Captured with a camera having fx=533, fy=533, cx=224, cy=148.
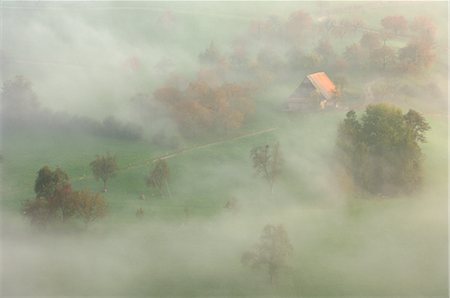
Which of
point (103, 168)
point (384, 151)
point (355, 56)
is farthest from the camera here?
point (355, 56)

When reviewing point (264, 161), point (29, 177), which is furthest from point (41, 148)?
point (264, 161)

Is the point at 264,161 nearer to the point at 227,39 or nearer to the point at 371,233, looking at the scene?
the point at 371,233

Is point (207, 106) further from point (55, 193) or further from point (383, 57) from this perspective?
point (383, 57)

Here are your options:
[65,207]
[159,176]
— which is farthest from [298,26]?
[65,207]

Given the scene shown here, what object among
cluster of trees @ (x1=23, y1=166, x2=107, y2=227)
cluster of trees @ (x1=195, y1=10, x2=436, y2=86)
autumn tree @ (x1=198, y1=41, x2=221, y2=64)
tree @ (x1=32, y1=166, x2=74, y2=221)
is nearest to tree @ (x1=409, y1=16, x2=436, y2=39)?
cluster of trees @ (x1=195, y1=10, x2=436, y2=86)

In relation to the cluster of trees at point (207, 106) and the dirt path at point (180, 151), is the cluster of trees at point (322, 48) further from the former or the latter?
the dirt path at point (180, 151)

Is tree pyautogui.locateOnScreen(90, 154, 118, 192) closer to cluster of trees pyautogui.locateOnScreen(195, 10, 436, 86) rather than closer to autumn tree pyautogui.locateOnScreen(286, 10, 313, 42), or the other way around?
cluster of trees pyautogui.locateOnScreen(195, 10, 436, 86)
